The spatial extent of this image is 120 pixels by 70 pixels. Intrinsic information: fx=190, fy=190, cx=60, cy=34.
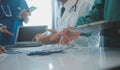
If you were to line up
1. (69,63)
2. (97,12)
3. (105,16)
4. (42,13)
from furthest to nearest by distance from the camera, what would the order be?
1. (42,13)
2. (97,12)
3. (105,16)
4. (69,63)

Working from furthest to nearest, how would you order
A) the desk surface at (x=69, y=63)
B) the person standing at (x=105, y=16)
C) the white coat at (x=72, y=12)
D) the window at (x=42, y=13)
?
1. the window at (x=42, y=13)
2. the white coat at (x=72, y=12)
3. the person standing at (x=105, y=16)
4. the desk surface at (x=69, y=63)

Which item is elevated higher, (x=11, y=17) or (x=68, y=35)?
(x=11, y=17)

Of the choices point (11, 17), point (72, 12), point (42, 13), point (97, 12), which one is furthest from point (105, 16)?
point (42, 13)

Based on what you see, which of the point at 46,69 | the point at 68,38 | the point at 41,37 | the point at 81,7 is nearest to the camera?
the point at 46,69

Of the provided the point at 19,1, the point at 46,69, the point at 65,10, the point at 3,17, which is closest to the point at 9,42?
the point at 3,17

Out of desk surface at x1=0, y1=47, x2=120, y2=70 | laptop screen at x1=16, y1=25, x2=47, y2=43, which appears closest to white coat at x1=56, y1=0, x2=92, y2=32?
laptop screen at x1=16, y1=25, x2=47, y2=43

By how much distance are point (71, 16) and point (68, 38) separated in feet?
2.54

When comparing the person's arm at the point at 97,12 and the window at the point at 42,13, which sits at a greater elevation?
the window at the point at 42,13

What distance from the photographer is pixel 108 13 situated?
2.32 ft

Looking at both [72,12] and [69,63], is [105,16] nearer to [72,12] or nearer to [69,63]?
[69,63]

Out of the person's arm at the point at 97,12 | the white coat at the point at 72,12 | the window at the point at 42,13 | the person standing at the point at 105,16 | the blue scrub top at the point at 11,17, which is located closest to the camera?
the person standing at the point at 105,16

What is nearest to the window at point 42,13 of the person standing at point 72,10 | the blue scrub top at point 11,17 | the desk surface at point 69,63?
the blue scrub top at point 11,17

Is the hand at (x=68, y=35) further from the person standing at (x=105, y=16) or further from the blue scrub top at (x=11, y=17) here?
the blue scrub top at (x=11, y=17)

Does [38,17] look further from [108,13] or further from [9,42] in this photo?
[108,13]
